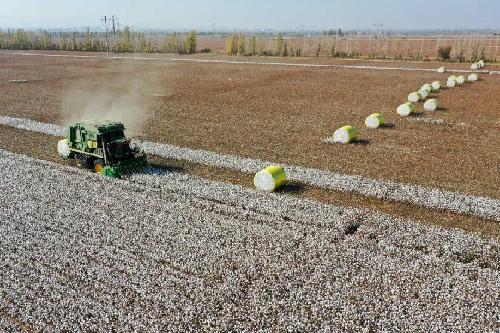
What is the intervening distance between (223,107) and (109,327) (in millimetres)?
28029

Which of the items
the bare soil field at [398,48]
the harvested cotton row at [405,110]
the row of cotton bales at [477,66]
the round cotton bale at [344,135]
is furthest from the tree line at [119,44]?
the round cotton bale at [344,135]

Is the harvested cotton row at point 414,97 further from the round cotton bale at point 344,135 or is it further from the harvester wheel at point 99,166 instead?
the harvester wheel at point 99,166

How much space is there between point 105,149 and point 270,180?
803 centimetres

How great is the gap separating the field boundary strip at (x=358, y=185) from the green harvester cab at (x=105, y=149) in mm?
3237

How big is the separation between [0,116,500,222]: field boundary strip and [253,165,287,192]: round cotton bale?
1.64 m

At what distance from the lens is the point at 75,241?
14.6 m

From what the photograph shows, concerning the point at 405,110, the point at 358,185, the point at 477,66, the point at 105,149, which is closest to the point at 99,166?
the point at 105,149

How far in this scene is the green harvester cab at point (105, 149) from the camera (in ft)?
66.9

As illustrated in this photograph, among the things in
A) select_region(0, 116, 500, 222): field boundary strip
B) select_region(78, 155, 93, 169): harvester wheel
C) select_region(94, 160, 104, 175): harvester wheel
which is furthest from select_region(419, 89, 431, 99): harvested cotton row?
select_region(78, 155, 93, 169): harvester wheel

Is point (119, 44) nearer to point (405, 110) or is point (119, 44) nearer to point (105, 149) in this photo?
point (405, 110)

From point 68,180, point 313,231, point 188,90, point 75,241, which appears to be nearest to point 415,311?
point 313,231

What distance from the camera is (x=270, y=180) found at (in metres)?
18.8

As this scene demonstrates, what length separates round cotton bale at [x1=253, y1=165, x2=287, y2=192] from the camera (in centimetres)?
1875

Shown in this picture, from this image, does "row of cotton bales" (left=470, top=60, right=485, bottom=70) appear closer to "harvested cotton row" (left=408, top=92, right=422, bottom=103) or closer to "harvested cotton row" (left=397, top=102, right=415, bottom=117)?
"harvested cotton row" (left=408, top=92, right=422, bottom=103)
